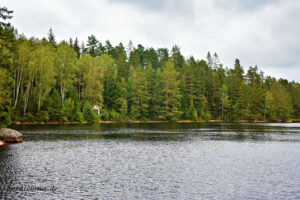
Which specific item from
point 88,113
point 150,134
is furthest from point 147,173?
point 88,113

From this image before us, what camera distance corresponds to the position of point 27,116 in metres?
69.8

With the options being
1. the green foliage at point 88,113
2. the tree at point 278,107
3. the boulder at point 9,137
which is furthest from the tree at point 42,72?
the tree at point 278,107

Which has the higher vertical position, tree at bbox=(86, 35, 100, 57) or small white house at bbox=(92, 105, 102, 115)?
tree at bbox=(86, 35, 100, 57)

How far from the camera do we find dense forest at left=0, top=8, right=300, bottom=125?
71188 mm

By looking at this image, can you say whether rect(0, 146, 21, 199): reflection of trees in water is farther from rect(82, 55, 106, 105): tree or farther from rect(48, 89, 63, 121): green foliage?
rect(82, 55, 106, 105): tree

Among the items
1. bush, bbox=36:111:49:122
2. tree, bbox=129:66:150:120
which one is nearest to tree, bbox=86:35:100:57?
tree, bbox=129:66:150:120

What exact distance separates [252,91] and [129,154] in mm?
103579

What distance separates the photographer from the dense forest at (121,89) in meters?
71.2

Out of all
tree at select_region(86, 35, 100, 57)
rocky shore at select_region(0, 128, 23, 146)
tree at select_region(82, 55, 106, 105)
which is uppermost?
tree at select_region(86, 35, 100, 57)

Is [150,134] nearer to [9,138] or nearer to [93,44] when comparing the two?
[9,138]

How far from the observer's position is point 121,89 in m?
101

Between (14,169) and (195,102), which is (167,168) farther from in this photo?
(195,102)

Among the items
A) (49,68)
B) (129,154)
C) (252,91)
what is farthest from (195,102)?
(129,154)

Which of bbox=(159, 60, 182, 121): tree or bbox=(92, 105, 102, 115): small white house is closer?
bbox=(92, 105, 102, 115): small white house
